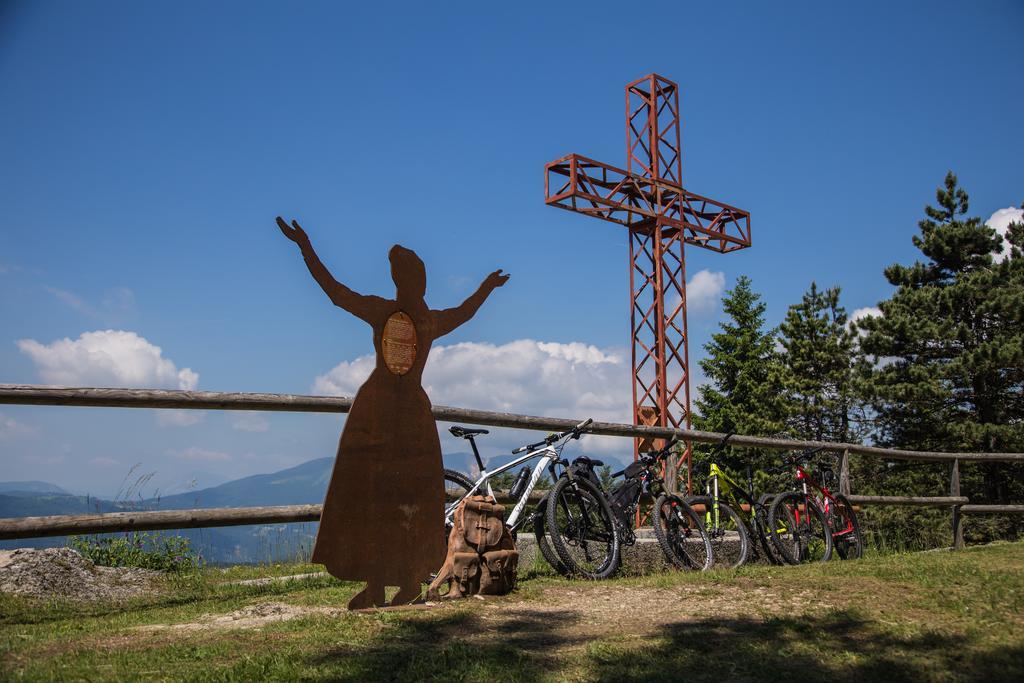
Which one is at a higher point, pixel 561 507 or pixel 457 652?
pixel 561 507

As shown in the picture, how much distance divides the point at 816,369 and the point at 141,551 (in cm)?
2457

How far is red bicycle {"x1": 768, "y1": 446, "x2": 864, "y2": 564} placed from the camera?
25.1 ft

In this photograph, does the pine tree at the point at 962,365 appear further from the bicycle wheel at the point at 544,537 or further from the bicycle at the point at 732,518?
the bicycle wheel at the point at 544,537

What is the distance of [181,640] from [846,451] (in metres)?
7.28

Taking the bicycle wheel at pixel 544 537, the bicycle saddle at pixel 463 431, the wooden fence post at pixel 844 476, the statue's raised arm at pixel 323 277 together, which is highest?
the statue's raised arm at pixel 323 277

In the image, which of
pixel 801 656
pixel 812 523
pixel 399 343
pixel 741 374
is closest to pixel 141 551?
pixel 399 343

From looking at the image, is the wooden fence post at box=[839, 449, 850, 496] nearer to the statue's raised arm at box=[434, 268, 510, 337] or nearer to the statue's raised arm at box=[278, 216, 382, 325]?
the statue's raised arm at box=[434, 268, 510, 337]

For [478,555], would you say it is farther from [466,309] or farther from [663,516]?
[663,516]

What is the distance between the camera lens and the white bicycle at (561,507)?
19.5 ft

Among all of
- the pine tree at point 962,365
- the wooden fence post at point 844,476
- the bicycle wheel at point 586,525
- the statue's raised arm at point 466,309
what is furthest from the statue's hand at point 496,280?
the pine tree at point 962,365

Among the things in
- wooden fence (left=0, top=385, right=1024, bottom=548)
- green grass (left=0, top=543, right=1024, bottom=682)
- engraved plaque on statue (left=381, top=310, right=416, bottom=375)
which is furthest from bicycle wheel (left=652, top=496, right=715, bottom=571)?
engraved plaque on statue (left=381, top=310, right=416, bottom=375)

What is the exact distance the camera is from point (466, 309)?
5.08 metres

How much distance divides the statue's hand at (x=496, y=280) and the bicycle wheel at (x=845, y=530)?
15.7ft

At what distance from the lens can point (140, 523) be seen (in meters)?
4.95
